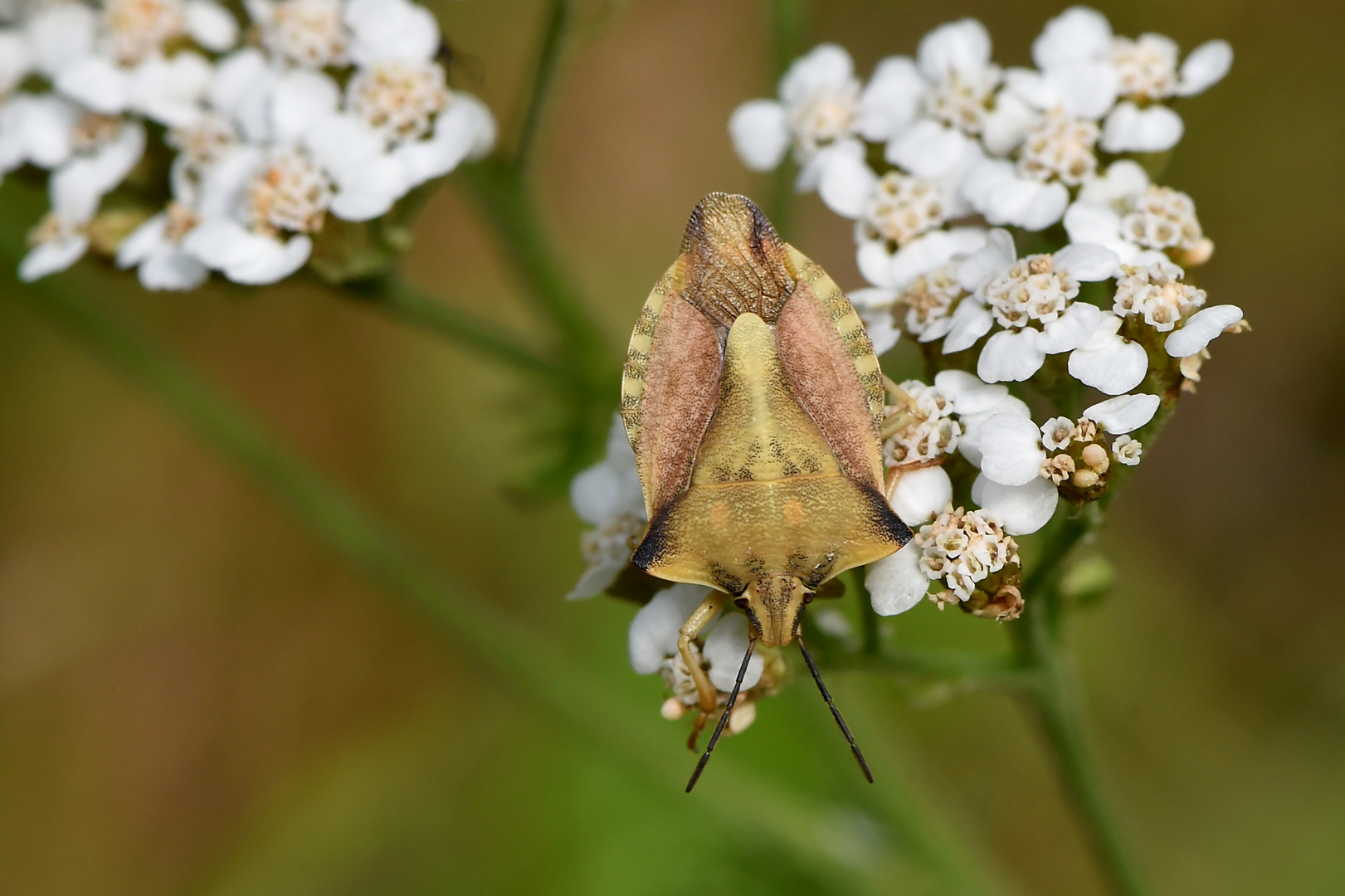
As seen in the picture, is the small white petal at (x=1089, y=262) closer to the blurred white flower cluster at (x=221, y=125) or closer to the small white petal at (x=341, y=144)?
the blurred white flower cluster at (x=221, y=125)

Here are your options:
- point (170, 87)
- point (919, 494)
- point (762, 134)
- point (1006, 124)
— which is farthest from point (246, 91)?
point (919, 494)

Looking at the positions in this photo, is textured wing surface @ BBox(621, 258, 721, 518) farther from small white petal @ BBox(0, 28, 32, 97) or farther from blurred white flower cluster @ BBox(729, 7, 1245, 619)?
small white petal @ BBox(0, 28, 32, 97)

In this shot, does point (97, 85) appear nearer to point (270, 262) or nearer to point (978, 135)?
point (270, 262)

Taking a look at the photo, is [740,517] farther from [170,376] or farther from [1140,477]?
[1140,477]

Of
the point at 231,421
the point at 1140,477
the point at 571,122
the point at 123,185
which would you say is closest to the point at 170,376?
the point at 231,421

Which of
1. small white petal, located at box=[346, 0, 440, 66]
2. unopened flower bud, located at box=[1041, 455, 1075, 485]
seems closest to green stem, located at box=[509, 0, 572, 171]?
small white petal, located at box=[346, 0, 440, 66]

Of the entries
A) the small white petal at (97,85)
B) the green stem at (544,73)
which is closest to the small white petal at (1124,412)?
the green stem at (544,73)
